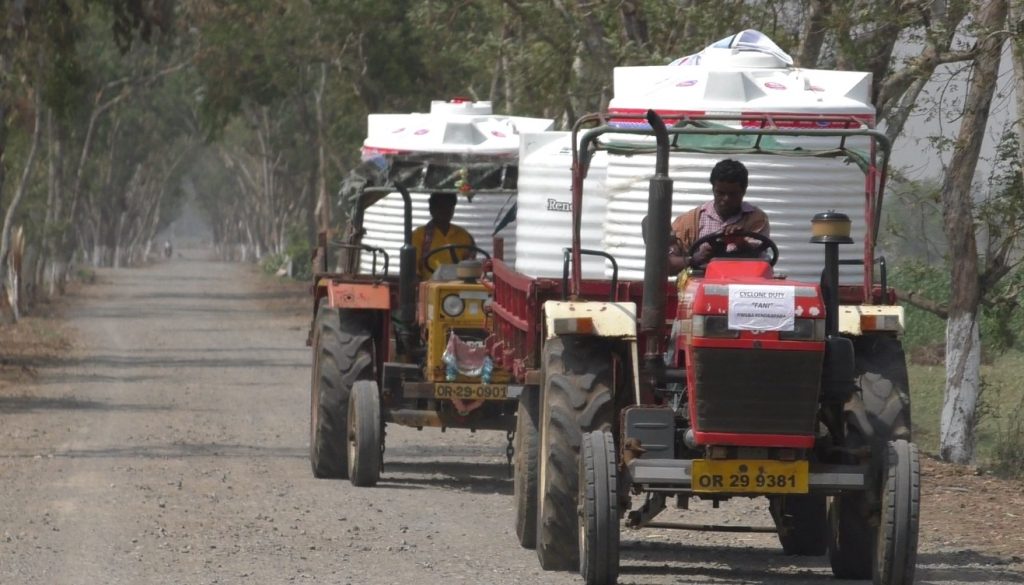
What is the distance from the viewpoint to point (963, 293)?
1691 centimetres

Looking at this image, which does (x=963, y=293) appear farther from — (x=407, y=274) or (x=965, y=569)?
(x=965, y=569)

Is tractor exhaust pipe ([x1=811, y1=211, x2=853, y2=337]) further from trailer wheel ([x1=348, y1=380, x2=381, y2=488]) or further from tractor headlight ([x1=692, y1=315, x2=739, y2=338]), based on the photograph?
trailer wheel ([x1=348, y1=380, x2=381, y2=488])

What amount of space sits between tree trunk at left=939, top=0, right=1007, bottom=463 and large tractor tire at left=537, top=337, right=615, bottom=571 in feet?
26.5

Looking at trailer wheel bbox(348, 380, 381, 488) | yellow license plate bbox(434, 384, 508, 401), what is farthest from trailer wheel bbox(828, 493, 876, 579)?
trailer wheel bbox(348, 380, 381, 488)

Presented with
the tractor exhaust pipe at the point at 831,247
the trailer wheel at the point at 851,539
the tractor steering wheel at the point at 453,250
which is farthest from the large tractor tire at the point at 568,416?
the tractor steering wheel at the point at 453,250

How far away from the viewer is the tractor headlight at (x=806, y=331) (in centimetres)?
819

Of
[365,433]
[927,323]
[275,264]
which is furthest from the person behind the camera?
[275,264]

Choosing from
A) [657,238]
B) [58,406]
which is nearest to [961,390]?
[657,238]

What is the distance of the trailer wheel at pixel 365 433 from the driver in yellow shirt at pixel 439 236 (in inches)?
56.4

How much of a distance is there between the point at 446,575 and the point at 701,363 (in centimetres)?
226

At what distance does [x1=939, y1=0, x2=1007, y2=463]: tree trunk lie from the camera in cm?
1623

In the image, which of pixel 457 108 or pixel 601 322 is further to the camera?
pixel 457 108

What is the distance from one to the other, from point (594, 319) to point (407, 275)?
18.5 ft

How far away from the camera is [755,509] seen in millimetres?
12883
